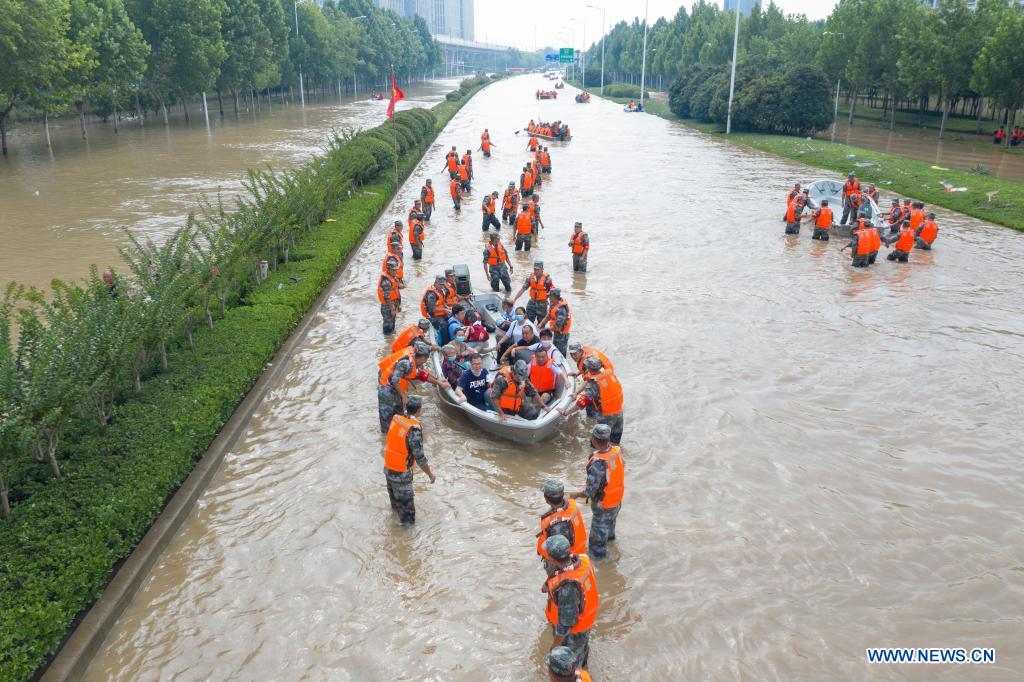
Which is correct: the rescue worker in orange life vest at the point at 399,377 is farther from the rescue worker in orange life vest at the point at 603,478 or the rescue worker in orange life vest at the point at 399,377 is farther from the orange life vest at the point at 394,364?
the rescue worker in orange life vest at the point at 603,478

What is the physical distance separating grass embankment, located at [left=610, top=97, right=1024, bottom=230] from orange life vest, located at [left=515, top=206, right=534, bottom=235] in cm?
1580

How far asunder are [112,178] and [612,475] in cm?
3149

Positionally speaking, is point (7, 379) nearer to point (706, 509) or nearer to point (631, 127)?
point (706, 509)

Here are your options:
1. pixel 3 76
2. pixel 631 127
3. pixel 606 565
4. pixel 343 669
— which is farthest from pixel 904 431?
pixel 631 127

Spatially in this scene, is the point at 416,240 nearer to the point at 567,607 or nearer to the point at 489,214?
the point at 489,214

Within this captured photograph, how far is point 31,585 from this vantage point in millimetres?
6430

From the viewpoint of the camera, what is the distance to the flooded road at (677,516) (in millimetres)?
6953

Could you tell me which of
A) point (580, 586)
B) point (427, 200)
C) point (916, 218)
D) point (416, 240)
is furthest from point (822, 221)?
point (580, 586)

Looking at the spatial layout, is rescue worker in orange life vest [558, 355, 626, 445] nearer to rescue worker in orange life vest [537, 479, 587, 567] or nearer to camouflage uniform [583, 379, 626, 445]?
camouflage uniform [583, 379, 626, 445]

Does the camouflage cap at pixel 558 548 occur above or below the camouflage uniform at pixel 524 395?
above

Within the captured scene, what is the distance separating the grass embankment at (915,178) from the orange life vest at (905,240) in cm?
700

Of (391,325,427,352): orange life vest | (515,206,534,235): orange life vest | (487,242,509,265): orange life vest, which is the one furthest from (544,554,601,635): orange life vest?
(515,206,534,235): orange life vest

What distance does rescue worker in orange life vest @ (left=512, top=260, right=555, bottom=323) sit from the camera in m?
14.1

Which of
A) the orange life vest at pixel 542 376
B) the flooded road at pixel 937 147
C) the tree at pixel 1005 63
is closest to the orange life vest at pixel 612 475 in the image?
the orange life vest at pixel 542 376
